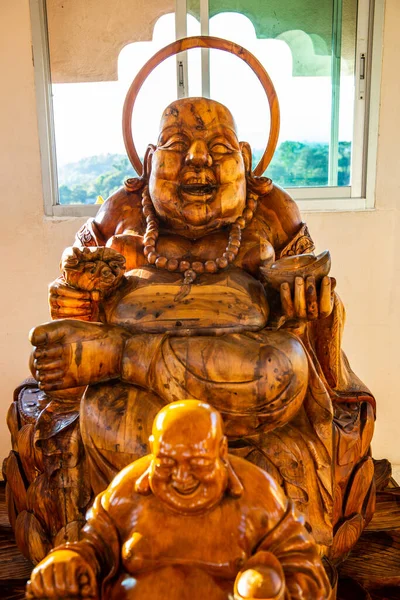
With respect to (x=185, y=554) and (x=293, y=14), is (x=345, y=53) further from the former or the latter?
(x=185, y=554)

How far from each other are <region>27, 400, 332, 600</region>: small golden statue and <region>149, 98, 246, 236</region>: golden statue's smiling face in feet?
2.68

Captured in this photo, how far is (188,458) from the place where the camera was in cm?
97

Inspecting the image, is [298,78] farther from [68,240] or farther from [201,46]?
[68,240]

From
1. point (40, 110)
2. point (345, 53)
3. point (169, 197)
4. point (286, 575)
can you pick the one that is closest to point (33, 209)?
point (40, 110)

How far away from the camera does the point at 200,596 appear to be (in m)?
1.01

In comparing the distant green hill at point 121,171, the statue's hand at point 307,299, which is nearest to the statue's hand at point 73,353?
the statue's hand at point 307,299

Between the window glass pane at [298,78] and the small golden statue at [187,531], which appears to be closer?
the small golden statue at [187,531]

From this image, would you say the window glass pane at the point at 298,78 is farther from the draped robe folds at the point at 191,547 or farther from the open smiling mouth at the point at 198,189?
the draped robe folds at the point at 191,547

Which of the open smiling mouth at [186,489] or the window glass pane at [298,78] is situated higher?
the window glass pane at [298,78]

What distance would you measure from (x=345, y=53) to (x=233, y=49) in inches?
39.1

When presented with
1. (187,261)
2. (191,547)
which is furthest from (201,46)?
(191,547)

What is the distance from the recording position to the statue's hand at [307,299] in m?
1.52

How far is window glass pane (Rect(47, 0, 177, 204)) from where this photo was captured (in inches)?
103

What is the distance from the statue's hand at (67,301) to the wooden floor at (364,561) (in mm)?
821
